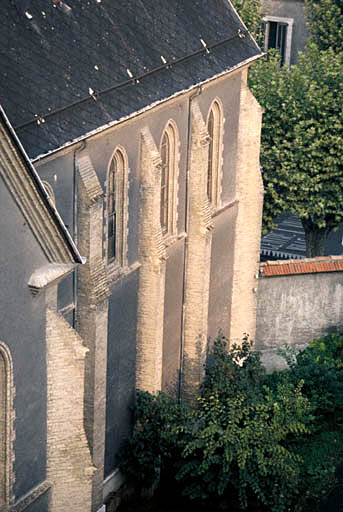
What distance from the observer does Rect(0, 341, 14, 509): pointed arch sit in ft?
73.0

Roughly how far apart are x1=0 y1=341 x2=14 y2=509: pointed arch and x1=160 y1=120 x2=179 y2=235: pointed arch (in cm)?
1114

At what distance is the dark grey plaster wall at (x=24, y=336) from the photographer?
21.5m

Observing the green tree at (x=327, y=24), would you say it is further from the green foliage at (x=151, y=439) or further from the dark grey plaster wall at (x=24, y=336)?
the dark grey plaster wall at (x=24, y=336)

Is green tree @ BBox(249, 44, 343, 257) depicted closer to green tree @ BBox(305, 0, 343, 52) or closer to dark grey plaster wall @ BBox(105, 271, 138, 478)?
green tree @ BBox(305, 0, 343, 52)

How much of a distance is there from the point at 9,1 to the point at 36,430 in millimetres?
10178

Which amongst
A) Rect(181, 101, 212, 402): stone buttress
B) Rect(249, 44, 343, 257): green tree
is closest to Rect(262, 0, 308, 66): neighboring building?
Rect(249, 44, 343, 257): green tree

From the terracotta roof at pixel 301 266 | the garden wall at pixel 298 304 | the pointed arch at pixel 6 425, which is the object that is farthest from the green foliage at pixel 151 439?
the garden wall at pixel 298 304

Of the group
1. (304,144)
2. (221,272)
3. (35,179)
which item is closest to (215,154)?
(221,272)

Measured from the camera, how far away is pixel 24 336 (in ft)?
73.9

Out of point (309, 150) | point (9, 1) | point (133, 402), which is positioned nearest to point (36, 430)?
point (133, 402)

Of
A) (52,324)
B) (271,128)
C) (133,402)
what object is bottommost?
(133,402)

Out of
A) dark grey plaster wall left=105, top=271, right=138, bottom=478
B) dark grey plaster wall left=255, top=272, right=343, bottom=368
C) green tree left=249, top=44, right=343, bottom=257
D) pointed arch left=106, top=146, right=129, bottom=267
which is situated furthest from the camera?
green tree left=249, top=44, right=343, bottom=257

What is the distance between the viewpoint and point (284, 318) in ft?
130

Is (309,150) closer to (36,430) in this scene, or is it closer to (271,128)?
(271,128)
